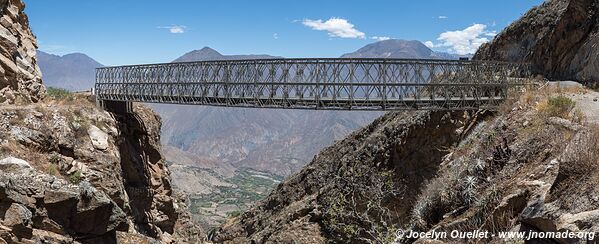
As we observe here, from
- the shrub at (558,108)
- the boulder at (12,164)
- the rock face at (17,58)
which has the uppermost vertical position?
the rock face at (17,58)

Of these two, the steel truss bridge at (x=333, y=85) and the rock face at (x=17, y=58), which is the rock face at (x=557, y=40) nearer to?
the steel truss bridge at (x=333, y=85)

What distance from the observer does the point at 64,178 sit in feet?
69.8

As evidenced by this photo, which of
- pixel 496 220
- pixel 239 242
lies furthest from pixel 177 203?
pixel 496 220

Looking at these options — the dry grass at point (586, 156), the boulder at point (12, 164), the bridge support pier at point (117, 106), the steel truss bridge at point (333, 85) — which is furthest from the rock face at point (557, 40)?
the bridge support pier at point (117, 106)

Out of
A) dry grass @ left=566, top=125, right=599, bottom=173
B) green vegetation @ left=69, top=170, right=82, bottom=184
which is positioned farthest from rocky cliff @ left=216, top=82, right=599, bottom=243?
green vegetation @ left=69, top=170, right=82, bottom=184

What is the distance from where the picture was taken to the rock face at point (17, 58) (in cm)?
2703

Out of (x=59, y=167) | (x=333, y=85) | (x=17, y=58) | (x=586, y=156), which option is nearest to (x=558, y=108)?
(x=586, y=156)

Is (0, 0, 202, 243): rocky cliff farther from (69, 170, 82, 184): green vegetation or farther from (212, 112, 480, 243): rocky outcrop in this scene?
(212, 112, 480, 243): rocky outcrop

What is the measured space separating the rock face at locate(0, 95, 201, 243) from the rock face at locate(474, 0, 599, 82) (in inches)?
1254

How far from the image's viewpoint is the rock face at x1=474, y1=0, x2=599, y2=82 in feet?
107

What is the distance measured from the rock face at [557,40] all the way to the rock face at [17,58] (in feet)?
124

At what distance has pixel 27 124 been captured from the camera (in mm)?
22578

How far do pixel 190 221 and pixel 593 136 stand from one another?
41.7 meters

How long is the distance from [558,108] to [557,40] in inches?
968
